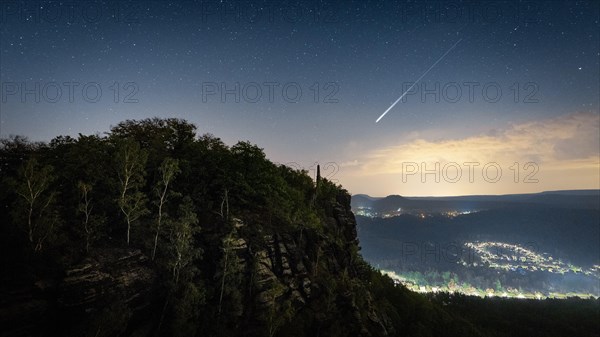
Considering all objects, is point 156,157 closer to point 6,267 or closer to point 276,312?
point 6,267

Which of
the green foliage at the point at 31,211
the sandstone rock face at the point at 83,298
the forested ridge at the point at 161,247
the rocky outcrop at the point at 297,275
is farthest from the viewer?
the rocky outcrop at the point at 297,275

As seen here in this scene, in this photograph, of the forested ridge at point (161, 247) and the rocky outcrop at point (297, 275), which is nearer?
the forested ridge at point (161, 247)

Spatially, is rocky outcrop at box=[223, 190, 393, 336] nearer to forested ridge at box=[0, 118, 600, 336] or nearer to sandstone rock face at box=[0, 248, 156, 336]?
forested ridge at box=[0, 118, 600, 336]

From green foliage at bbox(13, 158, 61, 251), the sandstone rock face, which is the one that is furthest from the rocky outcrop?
green foliage at bbox(13, 158, 61, 251)

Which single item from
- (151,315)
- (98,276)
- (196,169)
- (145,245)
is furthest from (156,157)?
(151,315)

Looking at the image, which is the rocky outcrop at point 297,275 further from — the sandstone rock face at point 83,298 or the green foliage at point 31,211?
the green foliage at point 31,211

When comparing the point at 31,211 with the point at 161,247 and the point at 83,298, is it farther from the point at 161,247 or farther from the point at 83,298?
the point at 161,247

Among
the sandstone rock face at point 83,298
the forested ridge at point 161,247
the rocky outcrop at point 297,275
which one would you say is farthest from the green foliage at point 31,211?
the rocky outcrop at point 297,275

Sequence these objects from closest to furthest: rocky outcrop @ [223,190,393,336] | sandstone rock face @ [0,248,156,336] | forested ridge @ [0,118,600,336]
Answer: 1. sandstone rock face @ [0,248,156,336]
2. forested ridge @ [0,118,600,336]
3. rocky outcrop @ [223,190,393,336]

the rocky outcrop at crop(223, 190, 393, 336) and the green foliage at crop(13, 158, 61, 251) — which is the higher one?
the green foliage at crop(13, 158, 61, 251)
